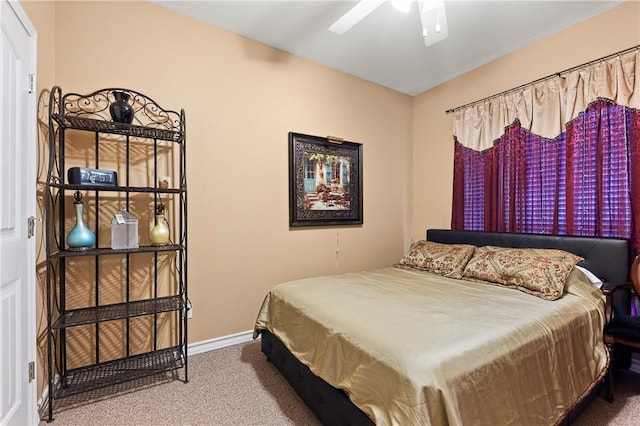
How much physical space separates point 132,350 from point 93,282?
2.12 feet

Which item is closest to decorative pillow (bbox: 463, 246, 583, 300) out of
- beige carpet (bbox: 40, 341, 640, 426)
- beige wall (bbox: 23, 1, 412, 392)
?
beige carpet (bbox: 40, 341, 640, 426)

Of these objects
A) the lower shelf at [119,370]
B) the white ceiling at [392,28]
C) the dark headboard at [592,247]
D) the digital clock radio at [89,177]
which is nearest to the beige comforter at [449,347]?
the dark headboard at [592,247]

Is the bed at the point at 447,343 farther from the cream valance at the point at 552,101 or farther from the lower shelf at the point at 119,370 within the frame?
the cream valance at the point at 552,101

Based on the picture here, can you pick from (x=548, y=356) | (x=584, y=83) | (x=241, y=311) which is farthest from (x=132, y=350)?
(x=584, y=83)

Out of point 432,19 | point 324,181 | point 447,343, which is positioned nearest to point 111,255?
point 324,181

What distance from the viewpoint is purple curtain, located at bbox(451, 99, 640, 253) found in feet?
7.80

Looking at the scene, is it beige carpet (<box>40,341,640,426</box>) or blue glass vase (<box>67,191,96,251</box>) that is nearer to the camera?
beige carpet (<box>40,341,640,426</box>)

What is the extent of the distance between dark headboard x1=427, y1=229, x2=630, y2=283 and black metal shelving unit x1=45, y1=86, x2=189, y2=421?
3.01 m

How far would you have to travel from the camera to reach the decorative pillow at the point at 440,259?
2.84 metres

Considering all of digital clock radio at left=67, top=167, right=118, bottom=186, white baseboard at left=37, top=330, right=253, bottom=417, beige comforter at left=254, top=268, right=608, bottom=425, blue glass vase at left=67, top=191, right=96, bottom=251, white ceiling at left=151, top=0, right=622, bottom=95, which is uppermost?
white ceiling at left=151, top=0, right=622, bottom=95

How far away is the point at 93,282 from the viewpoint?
2234 millimetres

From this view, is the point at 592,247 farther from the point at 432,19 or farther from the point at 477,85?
the point at 432,19

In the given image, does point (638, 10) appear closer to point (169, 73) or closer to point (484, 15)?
point (484, 15)

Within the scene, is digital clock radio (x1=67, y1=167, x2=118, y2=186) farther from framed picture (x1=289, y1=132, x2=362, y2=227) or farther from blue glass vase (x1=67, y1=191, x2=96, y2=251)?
framed picture (x1=289, y1=132, x2=362, y2=227)
